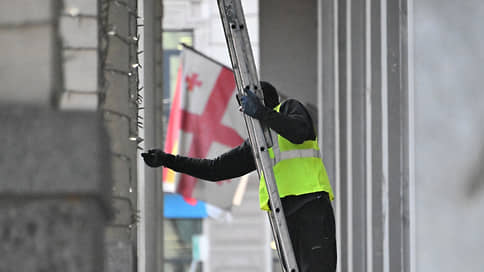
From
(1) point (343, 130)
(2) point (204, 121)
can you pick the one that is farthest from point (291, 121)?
(2) point (204, 121)

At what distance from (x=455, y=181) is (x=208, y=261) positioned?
1797 centimetres

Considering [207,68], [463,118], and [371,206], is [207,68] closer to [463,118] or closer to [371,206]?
[371,206]

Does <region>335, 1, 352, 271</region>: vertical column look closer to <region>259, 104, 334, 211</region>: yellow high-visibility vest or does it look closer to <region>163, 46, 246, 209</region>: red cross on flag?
<region>163, 46, 246, 209</region>: red cross on flag

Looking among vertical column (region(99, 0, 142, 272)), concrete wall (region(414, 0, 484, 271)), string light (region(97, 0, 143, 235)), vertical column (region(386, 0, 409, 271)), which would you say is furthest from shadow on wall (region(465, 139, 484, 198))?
vertical column (region(99, 0, 142, 272))

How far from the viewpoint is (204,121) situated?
35.3 feet

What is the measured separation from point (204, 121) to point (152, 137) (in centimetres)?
277

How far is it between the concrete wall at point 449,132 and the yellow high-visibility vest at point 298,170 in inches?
31.3

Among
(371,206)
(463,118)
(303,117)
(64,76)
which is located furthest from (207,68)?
(64,76)

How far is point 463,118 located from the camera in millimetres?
4000

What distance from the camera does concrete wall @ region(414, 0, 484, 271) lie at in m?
3.98

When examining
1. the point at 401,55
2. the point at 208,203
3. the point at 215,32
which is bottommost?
the point at 208,203

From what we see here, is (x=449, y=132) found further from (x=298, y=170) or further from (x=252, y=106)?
(x=298, y=170)

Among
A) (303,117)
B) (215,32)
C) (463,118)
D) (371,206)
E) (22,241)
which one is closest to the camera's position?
(22,241)

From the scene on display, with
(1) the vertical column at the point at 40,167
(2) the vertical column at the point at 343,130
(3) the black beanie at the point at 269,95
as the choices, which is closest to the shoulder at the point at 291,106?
(3) the black beanie at the point at 269,95
